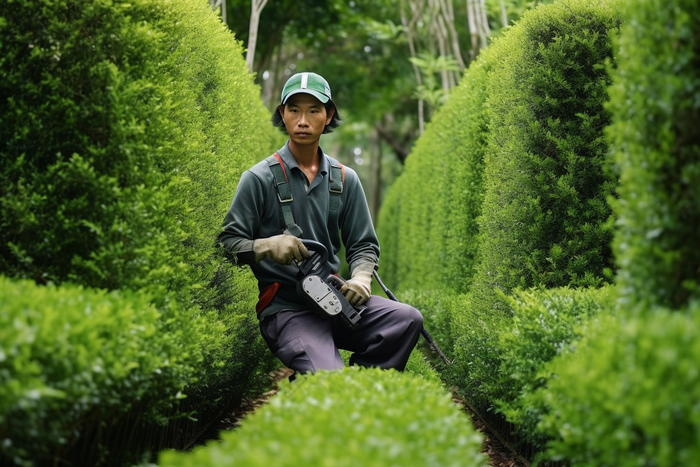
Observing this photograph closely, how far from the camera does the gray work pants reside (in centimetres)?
430

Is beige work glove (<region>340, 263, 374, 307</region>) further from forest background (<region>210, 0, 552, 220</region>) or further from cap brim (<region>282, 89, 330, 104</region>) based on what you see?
forest background (<region>210, 0, 552, 220</region>)

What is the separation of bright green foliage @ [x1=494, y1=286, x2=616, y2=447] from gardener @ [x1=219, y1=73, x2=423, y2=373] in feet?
2.79

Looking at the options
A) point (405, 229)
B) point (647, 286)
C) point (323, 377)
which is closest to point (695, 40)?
point (647, 286)

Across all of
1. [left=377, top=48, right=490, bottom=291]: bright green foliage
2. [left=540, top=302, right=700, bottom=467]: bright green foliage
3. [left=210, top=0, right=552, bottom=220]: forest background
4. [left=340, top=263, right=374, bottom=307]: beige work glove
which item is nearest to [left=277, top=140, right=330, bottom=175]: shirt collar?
[left=340, top=263, right=374, bottom=307]: beige work glove

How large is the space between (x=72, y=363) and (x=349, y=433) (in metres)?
1.15

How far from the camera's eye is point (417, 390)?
3094mm

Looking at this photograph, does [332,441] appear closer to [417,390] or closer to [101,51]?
[417,390]

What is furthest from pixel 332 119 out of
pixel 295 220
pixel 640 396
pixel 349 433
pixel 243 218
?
pixel 640 396

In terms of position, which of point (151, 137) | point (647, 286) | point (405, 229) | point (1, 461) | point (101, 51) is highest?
point (101, 51)

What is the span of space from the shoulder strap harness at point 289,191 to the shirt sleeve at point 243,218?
0.46ft

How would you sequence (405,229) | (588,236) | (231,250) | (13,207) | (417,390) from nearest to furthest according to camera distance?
(417,390), (13,207), (231,250), (588,236), (405,229)

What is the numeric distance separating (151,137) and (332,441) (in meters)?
2.30

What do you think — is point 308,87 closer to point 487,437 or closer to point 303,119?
point 303,119

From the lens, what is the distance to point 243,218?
14.9 ft
